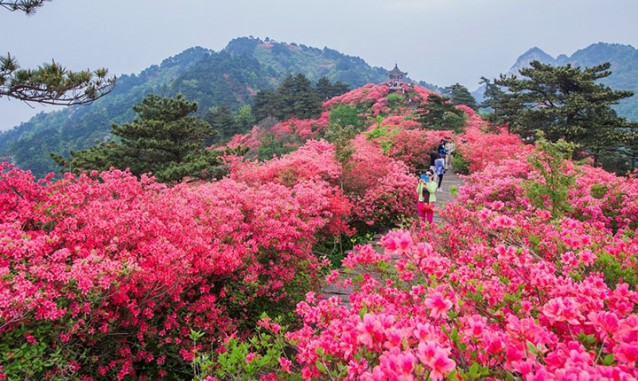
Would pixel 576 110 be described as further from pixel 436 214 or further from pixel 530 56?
pixel 530 56

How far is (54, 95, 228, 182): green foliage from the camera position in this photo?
13.6 m

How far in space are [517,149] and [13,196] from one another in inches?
510

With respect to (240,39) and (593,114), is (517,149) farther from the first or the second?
(240,39)

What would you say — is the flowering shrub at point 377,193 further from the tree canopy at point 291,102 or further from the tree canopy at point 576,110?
the tree canopy at point 291,102

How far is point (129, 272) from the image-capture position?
2.66m

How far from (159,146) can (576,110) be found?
611 inches

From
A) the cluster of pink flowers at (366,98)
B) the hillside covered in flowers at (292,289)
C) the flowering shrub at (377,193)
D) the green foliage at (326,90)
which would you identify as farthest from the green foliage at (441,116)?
the green foliage at (326,90)

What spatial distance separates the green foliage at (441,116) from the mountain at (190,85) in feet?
93.1

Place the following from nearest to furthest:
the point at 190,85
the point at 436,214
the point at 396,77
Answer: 1. the point at 436,214
2. the point at 396,77
3. the point at 190,85

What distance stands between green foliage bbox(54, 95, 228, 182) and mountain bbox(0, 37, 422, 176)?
20.2 metres

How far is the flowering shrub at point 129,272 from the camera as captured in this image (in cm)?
246

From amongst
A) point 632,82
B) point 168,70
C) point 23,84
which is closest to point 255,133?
point 23,84

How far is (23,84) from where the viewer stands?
4.78m

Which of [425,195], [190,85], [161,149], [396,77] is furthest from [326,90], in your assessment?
[425,195]
